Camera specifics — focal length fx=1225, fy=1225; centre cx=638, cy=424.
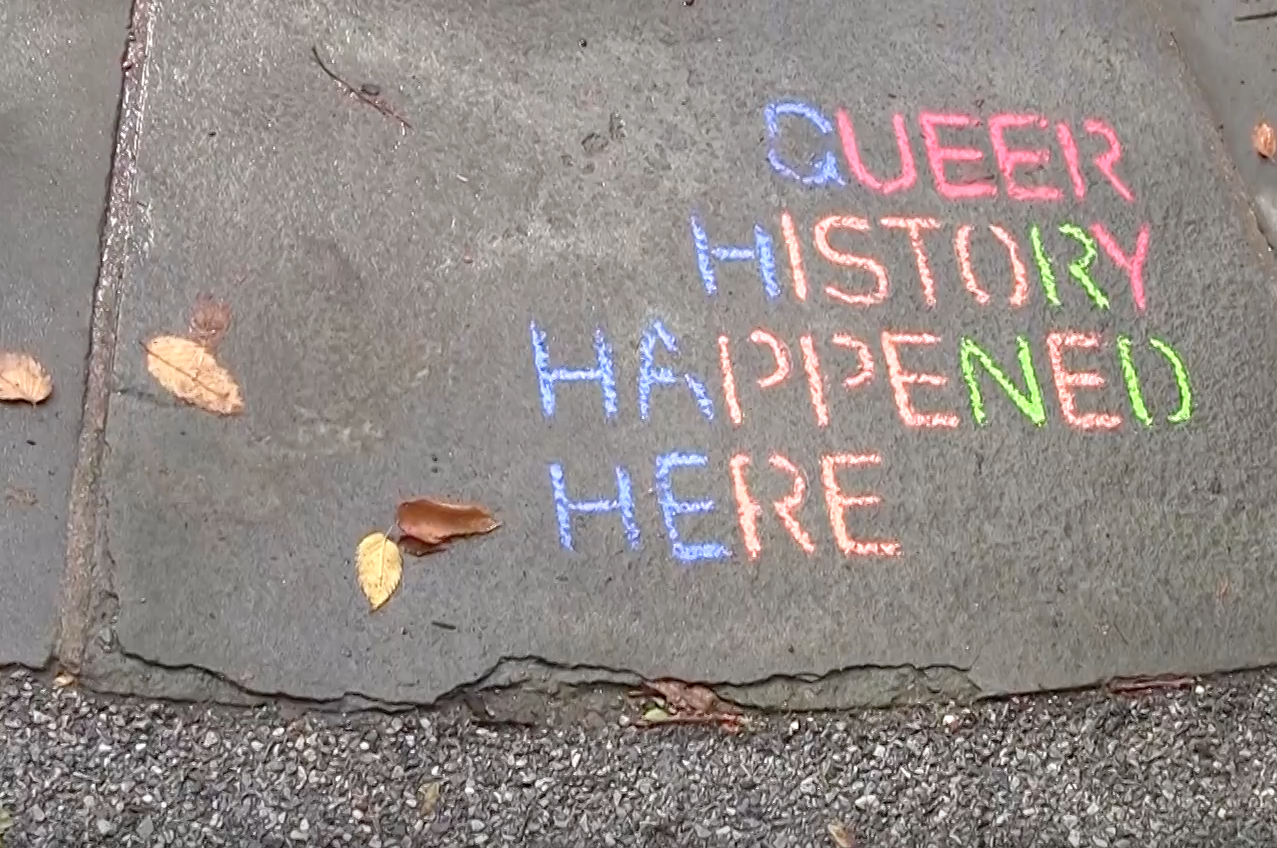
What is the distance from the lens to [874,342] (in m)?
2.36

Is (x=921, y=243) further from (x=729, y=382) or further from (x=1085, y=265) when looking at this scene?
(x=729, y=382)

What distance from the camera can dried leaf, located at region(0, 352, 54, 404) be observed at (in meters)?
2.16

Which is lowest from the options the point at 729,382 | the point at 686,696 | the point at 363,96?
the point at 686,696

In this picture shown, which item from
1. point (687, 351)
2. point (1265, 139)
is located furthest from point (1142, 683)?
point (1265, 139)

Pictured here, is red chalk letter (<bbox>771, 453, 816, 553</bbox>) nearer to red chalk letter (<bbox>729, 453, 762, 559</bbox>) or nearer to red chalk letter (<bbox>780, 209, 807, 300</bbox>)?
red chalk letter (<bbox>729, 453, 762, 559</bbox>)

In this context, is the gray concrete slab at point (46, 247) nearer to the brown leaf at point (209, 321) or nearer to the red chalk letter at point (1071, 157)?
the brown leaf at point (209, 321)

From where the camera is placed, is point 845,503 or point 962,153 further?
point 962,153

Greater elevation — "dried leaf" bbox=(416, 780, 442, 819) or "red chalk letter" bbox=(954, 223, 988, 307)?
"red chalk letter" bbox=(954, 223, 988, 307)

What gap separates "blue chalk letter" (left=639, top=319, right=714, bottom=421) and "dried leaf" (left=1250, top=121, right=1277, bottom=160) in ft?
4.46

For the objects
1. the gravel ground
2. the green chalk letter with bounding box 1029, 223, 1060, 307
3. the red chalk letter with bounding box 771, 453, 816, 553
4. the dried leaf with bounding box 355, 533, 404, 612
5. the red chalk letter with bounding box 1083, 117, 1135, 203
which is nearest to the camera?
the gravel ground

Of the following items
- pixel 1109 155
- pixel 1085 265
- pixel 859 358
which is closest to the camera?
pixel 859 358

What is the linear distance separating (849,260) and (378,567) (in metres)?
1.08

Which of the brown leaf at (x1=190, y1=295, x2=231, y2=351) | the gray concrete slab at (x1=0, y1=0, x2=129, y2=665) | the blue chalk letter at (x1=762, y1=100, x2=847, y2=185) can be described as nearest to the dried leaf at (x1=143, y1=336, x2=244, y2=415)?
the brown leaf at (x1=190, y1=295, x2=231, y2=351)

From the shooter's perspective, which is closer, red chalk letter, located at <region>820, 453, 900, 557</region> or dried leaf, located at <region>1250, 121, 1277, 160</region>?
red chalk letter, located at <region>820, 453, 900, 557</region>
